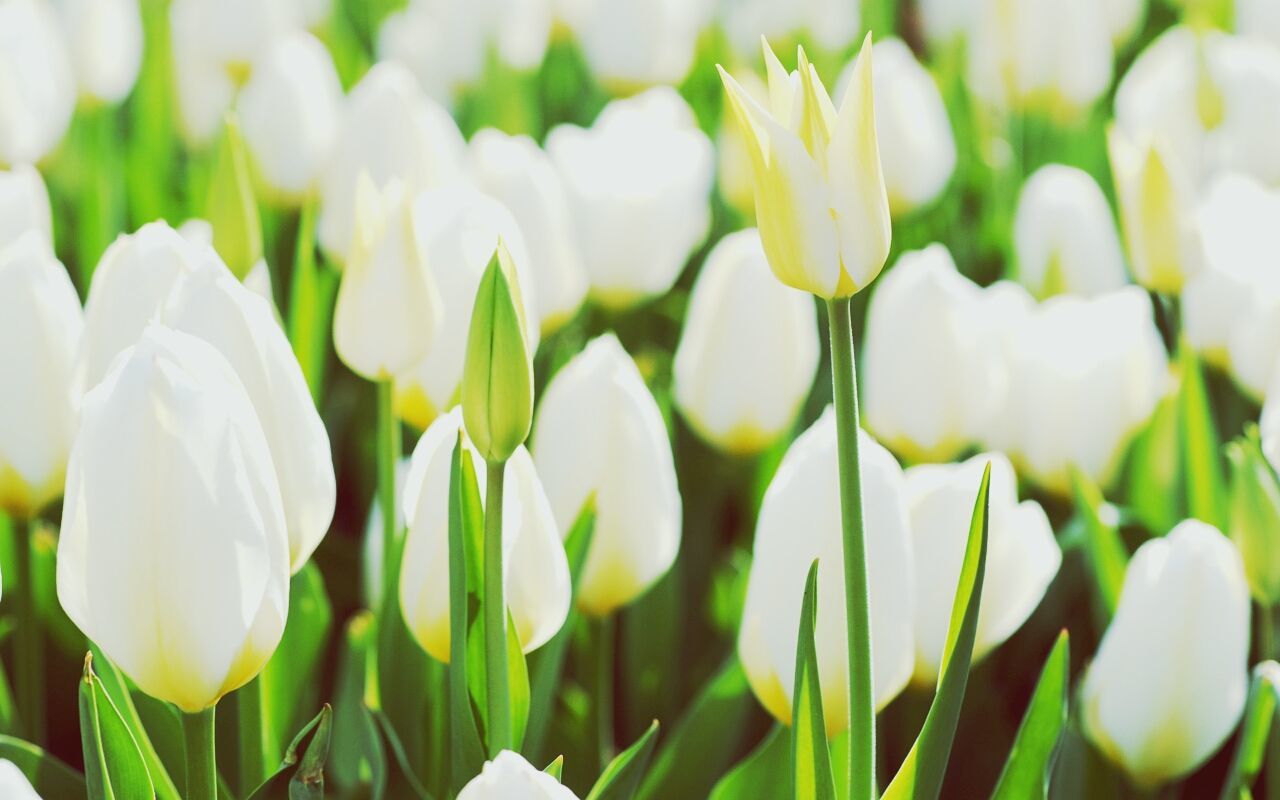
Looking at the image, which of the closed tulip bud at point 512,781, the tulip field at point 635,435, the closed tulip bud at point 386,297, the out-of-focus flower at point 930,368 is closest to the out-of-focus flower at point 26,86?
the tulip field at point 635,435

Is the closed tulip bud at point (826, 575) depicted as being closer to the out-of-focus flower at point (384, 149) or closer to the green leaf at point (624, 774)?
the green leaf at point (624, 774)

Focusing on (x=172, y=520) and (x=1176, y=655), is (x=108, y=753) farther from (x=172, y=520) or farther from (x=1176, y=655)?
(x=1176, y=655)

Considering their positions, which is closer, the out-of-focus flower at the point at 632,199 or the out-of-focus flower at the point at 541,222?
the out-of-focus flower at the point at 541,222

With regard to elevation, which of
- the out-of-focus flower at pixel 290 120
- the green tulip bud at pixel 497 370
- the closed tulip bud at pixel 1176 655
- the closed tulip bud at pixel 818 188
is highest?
the closed tulip bud at pixel 818 188

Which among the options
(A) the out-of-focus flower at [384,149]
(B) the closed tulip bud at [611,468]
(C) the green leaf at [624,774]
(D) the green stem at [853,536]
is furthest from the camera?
(A) the out-of-focus flower at [384,149]

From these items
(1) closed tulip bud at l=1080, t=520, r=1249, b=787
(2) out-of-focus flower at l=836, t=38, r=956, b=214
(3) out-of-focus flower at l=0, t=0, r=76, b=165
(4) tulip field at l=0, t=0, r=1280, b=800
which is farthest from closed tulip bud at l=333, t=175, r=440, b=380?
(2) out-of-focus flower at l=836, t=38, r=956, b=214

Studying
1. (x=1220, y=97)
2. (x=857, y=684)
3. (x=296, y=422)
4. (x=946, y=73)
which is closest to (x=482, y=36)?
(x=946, y=73)

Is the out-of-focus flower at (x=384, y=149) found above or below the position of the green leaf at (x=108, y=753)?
above

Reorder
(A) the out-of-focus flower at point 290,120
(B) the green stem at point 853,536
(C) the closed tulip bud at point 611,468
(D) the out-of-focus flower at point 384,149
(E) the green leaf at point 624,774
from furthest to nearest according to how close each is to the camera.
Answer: (A) the out-of-focus flower at point 290,120 → (D) the out-of-focus flower at point 384,149 → (C) the closed tulip bud at point 611,468 → (E) the green leaf at point 624,774 → (B) the green stem at point 853,536
